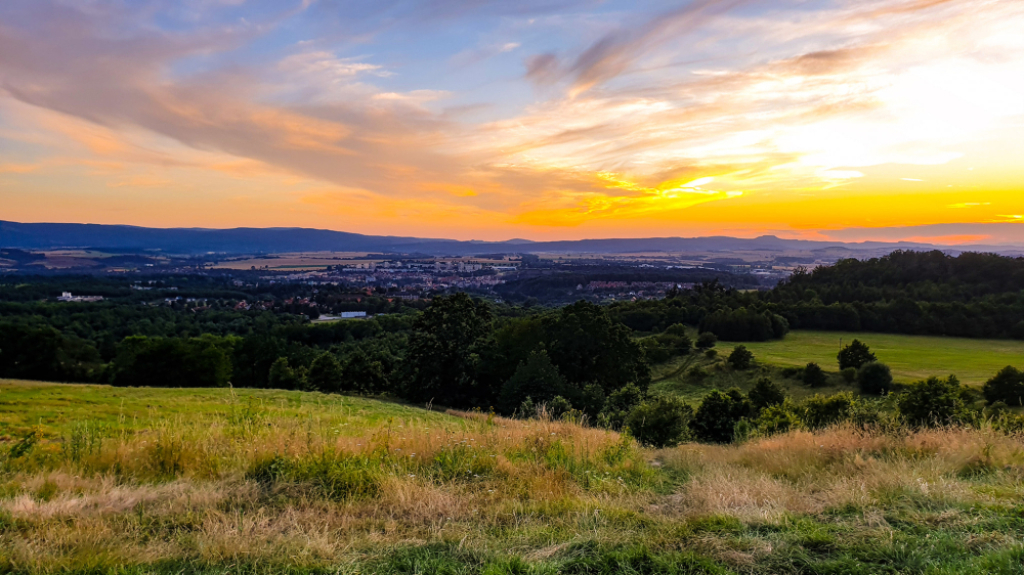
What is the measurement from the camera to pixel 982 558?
149 inches

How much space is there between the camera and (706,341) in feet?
215

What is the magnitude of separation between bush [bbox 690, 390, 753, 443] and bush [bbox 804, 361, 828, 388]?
73.0ft

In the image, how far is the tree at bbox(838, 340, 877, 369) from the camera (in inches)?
1769

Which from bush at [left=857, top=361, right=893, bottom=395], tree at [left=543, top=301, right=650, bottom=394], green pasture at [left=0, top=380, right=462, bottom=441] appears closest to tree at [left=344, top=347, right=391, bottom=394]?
tree at [left=543, top=301, right=650, bottom=394]

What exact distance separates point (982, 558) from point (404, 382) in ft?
128

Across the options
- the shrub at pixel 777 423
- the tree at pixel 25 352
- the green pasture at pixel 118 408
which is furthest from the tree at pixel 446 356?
the tree at pixel 25 352

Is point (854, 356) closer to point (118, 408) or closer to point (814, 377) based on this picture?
point (814, 377)

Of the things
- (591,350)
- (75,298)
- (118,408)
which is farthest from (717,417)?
(75,298)

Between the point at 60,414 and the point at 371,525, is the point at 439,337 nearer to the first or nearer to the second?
the point at 60,414

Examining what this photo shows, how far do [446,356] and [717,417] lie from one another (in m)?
20.5

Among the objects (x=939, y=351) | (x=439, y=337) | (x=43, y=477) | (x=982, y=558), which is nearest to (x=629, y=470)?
(x=982, y=558)

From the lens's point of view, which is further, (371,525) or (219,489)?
(219,489)

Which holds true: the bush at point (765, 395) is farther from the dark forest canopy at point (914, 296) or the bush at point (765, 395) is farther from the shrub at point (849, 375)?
the dark forest canopy at point (914, 296)

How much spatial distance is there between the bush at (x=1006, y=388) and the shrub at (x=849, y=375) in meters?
10.4
